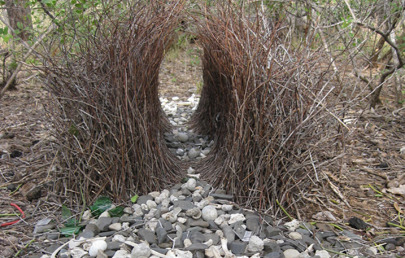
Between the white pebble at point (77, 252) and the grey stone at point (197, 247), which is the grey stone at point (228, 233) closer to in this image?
the grey stone at point (197, 247)

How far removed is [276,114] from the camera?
2154 mm

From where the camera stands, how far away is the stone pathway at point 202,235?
6.02ft

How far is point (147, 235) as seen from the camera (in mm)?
1920

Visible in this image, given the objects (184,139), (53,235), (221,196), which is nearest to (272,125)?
(221,196)

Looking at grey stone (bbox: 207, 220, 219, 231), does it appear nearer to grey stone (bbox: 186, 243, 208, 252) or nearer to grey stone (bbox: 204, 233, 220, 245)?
grey stone (bbox: 204, 233, 220, 245)

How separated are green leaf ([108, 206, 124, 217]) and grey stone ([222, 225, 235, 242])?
1.91 feet

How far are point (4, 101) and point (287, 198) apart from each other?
3.28 meters

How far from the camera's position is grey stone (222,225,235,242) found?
192cm

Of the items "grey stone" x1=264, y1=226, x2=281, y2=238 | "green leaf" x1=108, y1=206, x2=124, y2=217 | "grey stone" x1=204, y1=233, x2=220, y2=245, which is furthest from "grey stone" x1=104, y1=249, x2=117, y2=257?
"grey stone" x1=264, y1=226, x2=281, y2=238

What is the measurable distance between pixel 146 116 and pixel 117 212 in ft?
1.96

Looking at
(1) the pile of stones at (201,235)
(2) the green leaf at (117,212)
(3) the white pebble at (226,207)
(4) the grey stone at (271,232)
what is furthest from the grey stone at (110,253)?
(4) the grey stone at (271,232)

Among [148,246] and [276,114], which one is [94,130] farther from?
[276,114]

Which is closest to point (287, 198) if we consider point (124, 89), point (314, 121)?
point (314, 121)

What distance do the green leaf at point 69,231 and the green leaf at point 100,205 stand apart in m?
0.14
